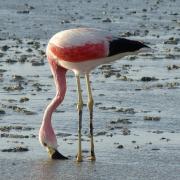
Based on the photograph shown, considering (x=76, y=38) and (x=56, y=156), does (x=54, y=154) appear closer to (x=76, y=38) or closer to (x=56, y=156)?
(x=56, y=156)

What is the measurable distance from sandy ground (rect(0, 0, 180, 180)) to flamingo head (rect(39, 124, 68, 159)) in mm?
113

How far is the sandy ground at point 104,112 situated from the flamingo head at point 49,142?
113 millimetres

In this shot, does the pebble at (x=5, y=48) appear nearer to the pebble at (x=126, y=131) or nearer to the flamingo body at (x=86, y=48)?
the pebble at (x=126, y=131)

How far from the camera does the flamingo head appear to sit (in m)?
10.5

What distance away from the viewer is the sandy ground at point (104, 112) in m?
10.1

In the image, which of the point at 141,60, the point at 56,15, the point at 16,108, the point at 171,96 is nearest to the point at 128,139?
the point at 16,108

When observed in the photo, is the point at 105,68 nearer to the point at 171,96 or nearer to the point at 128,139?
the point at 171,96

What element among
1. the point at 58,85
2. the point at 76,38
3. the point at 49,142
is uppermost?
the point at 76,38

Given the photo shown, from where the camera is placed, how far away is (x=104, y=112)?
13.4 m

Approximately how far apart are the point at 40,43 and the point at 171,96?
309 inches

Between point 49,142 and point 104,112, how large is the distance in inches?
114

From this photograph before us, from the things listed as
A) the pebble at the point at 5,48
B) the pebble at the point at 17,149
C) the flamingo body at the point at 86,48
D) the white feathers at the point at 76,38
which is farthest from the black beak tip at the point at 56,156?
the pebble at the point at 5,48

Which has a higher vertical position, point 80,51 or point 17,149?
point 80,51

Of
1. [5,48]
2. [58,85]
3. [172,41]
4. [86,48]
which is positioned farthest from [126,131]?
[172,41]
